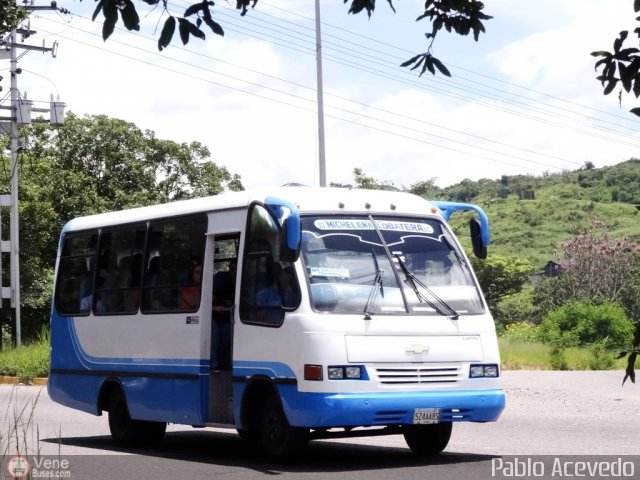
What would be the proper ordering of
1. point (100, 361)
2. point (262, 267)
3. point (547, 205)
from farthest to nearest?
point (547, 205), point (100, 361), point (262, 267)

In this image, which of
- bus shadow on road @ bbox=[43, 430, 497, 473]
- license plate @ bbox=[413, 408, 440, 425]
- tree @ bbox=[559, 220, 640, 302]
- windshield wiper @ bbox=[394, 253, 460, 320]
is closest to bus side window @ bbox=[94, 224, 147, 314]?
bus shadow on road @ bbox=[43, 430, 497, 473]

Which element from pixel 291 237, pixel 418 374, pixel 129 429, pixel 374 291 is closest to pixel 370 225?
pixel 374 291

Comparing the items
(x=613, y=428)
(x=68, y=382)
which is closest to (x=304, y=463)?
(x=68, y=382)

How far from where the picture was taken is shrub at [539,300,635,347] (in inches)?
1617

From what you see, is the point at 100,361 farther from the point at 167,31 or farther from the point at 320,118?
the point at 320,118

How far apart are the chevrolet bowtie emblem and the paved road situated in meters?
1.09

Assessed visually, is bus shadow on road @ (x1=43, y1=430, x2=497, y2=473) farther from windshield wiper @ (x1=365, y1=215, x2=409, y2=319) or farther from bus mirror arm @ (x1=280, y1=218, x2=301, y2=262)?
bus mirror arm @ (x1=280, y1=218, x2=301, y2=262)

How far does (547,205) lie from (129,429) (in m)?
116

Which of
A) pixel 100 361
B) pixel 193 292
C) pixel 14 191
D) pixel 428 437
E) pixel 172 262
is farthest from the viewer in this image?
pixel 14 191

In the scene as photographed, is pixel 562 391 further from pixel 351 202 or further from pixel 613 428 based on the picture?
pixel 351 202

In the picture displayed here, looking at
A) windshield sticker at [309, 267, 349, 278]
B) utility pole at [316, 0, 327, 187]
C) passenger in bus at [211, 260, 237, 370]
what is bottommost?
passenger in bus at [211, 260, 237, 370]

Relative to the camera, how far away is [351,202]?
1326cm

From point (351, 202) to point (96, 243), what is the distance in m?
4.36

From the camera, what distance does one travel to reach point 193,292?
45.6ft
